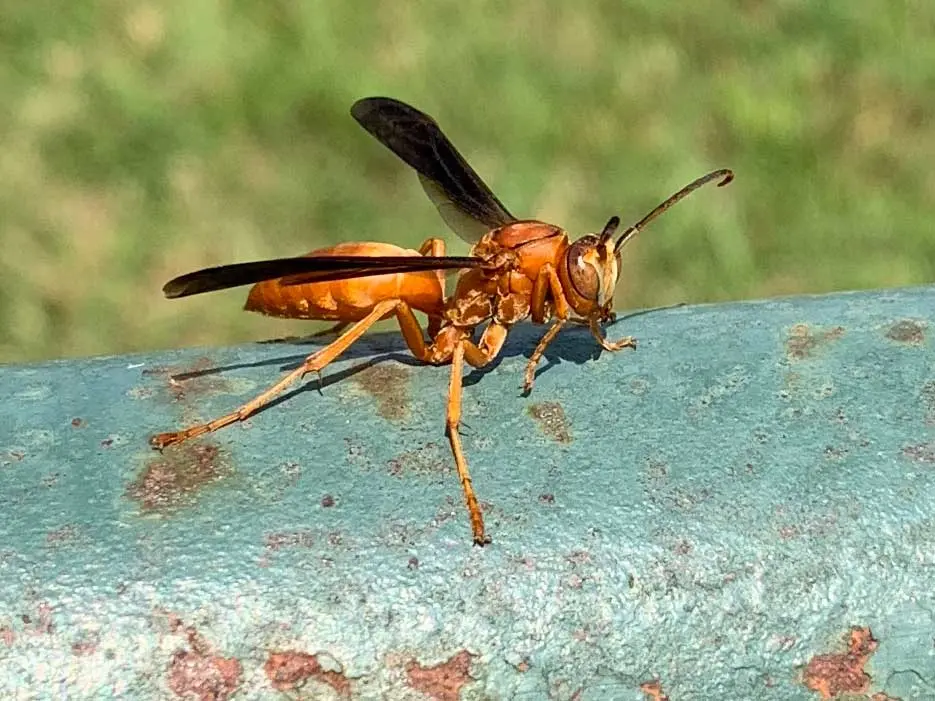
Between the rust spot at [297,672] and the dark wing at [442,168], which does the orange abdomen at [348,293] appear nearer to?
the dark wing at [442,168]

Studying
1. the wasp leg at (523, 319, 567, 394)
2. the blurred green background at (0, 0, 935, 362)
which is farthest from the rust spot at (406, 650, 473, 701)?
the blurred green background at (0, 0, 935, 362)

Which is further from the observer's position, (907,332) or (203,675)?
(907,332)

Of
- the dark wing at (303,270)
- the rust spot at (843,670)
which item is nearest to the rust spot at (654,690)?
the rust spot at (843,670)

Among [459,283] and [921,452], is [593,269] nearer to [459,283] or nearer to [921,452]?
[459,283]

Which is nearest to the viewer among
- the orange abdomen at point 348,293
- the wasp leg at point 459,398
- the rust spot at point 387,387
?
the wasp leg at point 459,398

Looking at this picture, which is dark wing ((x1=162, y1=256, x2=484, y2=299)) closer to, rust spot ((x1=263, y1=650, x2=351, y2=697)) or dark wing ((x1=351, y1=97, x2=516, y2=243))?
dark wing ((x1=351, y1=97, x2=516, y2=243))

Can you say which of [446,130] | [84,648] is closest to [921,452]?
[84,648]
